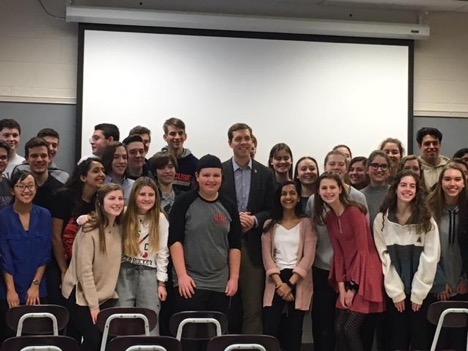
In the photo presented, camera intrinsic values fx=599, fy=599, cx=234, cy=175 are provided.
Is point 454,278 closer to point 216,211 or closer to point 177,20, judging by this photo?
point 216,211

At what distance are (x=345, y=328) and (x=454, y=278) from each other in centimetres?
79

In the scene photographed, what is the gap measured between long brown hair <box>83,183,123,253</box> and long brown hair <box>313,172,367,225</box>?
131 centimetres

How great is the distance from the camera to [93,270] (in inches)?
142

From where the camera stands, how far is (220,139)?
245 inches

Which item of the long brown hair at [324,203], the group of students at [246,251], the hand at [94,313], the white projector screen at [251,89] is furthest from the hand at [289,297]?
the white projector screen at [251,89]

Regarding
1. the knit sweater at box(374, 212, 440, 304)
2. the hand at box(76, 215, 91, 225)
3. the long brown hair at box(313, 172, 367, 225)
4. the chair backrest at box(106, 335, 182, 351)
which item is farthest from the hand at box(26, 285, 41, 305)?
the knit sweater at box(374, 212, 440, 304)

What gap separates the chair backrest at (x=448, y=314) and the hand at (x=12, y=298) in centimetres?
246

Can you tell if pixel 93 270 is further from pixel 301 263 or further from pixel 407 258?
pixel 407 258

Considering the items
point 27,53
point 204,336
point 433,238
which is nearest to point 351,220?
point 433,238

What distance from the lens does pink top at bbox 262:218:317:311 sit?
402 cm

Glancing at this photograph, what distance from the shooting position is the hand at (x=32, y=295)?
3697mm

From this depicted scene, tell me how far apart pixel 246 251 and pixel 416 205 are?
120cm

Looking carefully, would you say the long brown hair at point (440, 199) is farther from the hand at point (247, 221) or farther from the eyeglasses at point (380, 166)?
the hand at point (247, 221)

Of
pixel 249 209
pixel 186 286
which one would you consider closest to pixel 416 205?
pixel 249 209
